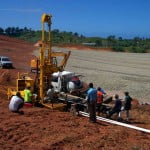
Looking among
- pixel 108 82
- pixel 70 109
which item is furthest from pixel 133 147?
pixel 108 82

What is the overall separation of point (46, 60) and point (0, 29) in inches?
5841

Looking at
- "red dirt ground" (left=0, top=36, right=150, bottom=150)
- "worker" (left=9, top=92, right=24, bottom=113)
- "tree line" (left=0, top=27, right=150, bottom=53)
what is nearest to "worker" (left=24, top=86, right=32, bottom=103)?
"red dirt ground" (left=0, top=36, right=150, bottom=150)

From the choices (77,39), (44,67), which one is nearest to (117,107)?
(44,67)

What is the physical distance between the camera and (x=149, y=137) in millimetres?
15961

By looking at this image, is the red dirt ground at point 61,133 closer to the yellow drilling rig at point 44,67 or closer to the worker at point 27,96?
the worker at point 27,96

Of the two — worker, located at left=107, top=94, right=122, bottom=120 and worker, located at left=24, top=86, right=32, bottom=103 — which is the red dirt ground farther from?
worker, located at left=24, top=86, right=32, bottom=103

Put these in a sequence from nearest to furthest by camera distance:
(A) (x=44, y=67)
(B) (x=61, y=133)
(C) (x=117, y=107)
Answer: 1. (B) (x=61, y=133)
2. (C) (x=117, y=107)
3. (A) (x=44, y=67)

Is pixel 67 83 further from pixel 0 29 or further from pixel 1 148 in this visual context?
pixel 0 29

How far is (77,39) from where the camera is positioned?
150 meters

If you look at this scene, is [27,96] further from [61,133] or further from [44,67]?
[61,133]

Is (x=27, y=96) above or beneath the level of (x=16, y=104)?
above

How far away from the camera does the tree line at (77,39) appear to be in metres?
130

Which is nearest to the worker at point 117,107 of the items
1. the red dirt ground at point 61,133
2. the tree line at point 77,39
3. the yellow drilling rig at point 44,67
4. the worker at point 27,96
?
the red dirt ground at point 61,133

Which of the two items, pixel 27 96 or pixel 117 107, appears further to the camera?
pixel 27 96
